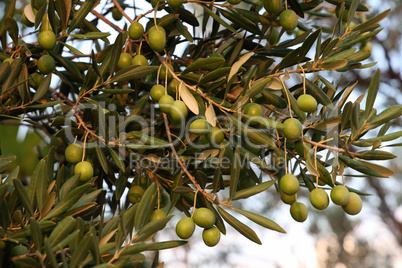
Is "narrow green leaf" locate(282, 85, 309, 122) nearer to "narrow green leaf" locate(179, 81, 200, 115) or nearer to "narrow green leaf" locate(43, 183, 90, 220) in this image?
"narrow green leaf" locate(179, 81, 200, 115)

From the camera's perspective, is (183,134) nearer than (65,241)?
No

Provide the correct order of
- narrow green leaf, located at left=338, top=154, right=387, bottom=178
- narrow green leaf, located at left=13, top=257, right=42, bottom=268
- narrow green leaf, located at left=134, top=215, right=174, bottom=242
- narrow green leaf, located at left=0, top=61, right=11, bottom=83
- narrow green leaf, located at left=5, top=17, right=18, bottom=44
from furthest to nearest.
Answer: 1. narrow green leaf, located at left=5, top=17, right=18, bottom=44
2. narrow green leaf, located at left=0, top=61, right=11, bottom=83
3. narrow green leaf, located at left=338, top=154, right=387, bottom=178
4. narrow green leaf, located at left=134, top=215, right=174, bottom=242
5. narrow green leaf, located at left=13, top=257, right=42, bottom=268

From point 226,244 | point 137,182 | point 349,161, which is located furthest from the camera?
point 226,244

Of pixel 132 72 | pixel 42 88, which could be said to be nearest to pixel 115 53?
pixel 132 72

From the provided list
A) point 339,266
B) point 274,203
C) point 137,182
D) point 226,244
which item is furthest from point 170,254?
point 137,182

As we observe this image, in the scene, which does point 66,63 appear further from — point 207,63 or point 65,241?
point 65,241

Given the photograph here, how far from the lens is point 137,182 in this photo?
1.25 meters

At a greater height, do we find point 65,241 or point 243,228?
point 65,241

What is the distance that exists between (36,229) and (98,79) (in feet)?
1.57

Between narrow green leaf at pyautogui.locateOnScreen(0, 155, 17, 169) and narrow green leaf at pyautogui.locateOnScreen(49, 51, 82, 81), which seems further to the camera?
narrow green leaf at pyautogui.locateOnScreen(49, 51, 82, 81)

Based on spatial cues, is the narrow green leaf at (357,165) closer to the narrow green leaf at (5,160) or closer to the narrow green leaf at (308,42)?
the narrow green leaf at (308,42)

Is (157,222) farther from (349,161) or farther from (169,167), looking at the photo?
(349,161)

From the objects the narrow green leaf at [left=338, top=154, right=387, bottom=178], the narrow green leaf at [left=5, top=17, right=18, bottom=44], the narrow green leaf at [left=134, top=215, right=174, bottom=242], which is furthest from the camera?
the narrow green leaf at [left=5, top=17, right=18, bottom=44]

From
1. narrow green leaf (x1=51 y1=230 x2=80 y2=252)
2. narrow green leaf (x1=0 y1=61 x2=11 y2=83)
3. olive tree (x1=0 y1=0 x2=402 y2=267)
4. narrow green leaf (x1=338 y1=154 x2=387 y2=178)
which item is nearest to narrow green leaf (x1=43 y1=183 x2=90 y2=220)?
olive tree (x1=0 y1=0 x2=402 y2=267)
